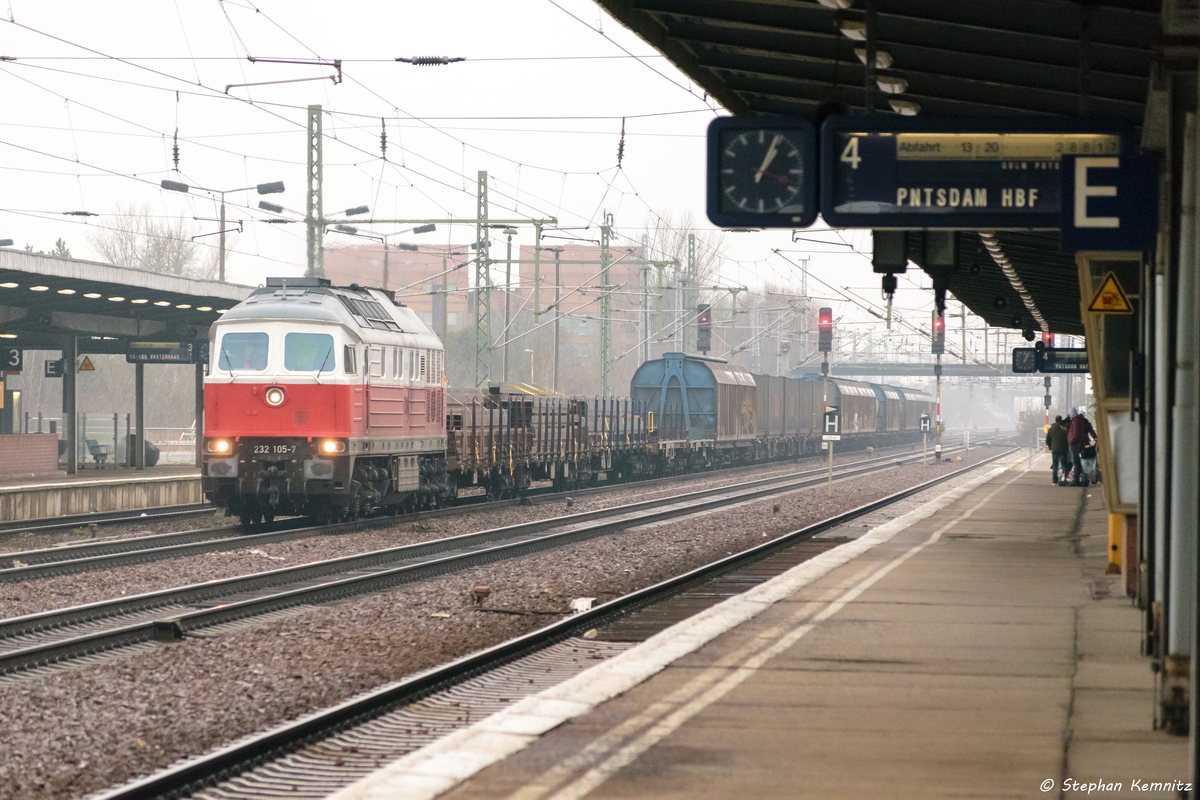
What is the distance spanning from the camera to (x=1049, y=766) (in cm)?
580

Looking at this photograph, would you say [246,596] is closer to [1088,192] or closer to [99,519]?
[1088,192]

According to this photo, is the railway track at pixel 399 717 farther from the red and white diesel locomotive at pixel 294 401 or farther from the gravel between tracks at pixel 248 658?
the red and white diesel locomotive at pixel 294 401

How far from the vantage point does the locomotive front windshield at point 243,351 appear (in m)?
19.5

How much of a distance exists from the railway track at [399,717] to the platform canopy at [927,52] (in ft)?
14.2

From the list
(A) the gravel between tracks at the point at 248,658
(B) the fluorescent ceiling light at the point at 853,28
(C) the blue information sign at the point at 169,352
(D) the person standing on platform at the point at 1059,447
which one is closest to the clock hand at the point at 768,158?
(B) the fluorescent ceiling light at the point at 853,28

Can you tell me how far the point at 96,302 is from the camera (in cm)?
2784

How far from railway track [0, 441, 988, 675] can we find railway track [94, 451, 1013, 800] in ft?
10.3

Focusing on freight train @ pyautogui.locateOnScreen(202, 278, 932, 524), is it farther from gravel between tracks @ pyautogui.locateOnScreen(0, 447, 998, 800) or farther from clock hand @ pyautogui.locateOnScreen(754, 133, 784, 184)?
clock hand @ pyautogui.locateOnScreen(754, 133, 784, 184)

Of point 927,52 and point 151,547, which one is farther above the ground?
point 927,52

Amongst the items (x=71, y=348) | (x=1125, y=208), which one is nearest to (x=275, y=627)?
(x=1125, y=208)

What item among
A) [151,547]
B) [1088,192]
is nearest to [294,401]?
[151,547]

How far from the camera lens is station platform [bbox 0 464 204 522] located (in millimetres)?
22328

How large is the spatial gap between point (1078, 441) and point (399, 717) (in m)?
24.0

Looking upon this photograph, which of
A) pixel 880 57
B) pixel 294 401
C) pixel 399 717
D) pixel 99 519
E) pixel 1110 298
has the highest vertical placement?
pixel 880 57
